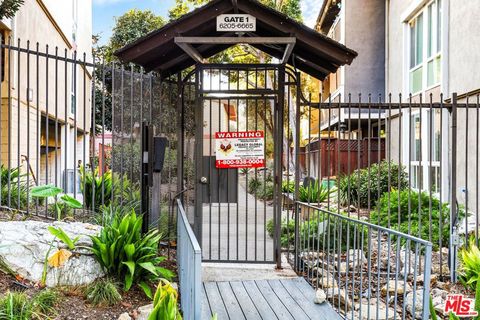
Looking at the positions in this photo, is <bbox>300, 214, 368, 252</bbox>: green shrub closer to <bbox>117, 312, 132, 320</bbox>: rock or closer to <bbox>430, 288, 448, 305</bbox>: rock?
<bbox>430, 288, 448, 305</bbox>: rock

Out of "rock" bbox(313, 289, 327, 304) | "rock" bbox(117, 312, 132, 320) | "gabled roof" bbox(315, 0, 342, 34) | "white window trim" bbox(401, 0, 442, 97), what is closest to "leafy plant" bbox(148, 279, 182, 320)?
"rock" bbox(117, 312, 132, 320)

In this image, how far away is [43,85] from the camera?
13.2 meters

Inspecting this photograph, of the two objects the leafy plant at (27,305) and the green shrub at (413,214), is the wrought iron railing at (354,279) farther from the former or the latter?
the leafy plant at (27,305)

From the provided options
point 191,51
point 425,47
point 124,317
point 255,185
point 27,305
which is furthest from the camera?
point 425,47

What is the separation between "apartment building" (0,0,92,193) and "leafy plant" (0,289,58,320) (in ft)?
7.64

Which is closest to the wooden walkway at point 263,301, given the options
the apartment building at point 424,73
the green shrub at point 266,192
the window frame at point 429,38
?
the green shrub at point 266,192

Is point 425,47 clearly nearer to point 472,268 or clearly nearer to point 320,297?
point 472,268

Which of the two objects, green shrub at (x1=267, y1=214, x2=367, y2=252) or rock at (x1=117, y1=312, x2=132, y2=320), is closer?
rock at (x1=117, y1=312, x2=132, y2=320)

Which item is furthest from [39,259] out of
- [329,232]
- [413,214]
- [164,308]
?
[413,214]

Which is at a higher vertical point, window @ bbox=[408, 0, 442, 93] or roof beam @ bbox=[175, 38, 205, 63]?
window @ bbox=[408, 0, 442, 93]

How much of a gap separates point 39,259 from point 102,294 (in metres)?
0.75

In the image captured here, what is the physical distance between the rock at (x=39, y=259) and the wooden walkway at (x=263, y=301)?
1224mm

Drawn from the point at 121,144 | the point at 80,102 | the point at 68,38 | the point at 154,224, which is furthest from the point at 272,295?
the point at 80,102

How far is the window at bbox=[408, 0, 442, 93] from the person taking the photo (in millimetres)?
11883
